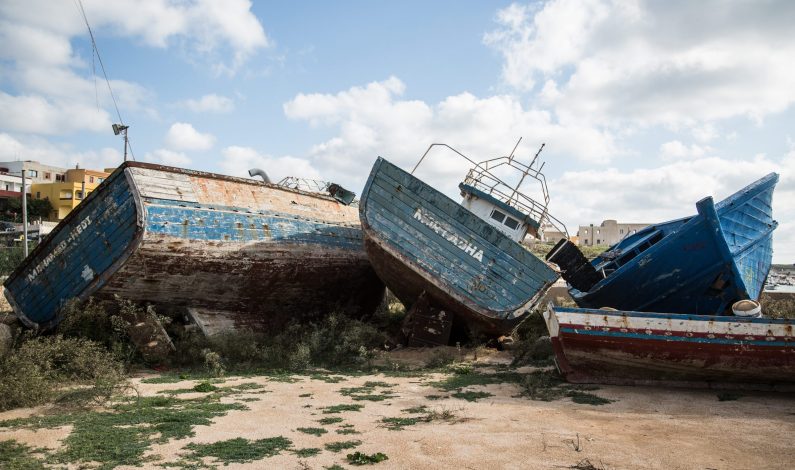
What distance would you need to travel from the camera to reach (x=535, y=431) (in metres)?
6.19

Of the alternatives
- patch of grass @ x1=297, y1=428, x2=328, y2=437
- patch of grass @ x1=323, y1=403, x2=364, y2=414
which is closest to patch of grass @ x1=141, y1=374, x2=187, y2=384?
patch of grass @ x1=323, y1=403, x2=364, y2=414

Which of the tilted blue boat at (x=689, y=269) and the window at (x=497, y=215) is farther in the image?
the window at (x=497, y=215)

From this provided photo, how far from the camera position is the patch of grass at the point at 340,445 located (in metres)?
5.61

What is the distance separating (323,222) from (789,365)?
32.6ft

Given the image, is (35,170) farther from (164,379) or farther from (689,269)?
(689,269)

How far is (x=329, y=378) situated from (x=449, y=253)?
338 cm

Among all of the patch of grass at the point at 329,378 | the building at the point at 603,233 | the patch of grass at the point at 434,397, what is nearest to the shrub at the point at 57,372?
the patch of grass at the point at 329,378

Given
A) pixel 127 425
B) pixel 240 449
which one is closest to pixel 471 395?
pixel 240 449

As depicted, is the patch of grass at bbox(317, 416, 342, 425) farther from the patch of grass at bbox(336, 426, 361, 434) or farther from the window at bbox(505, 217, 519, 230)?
the window at bbox(505, 217, 519, 230)

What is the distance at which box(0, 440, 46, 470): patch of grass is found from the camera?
500 centimetres

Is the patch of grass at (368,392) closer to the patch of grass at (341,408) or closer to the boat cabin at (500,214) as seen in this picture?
the patch of grass at (341,408)

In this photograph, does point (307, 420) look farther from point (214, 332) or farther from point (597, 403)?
point (214, 332)

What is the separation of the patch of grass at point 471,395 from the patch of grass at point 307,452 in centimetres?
280

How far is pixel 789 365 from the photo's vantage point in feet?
26.2
